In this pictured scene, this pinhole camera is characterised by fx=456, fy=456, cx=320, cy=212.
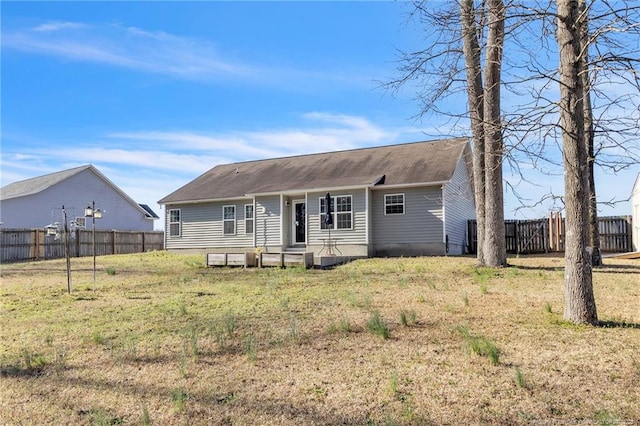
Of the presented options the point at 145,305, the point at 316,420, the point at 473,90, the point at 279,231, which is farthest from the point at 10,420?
the point at 279,231

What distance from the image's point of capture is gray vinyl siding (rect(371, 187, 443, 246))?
17922mm

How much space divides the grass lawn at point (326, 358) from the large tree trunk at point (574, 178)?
1.34 feet

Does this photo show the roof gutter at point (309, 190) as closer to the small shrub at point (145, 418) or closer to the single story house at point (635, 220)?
the single story house at point (635, 220)

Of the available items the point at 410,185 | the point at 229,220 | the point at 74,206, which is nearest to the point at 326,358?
the point at 410,185

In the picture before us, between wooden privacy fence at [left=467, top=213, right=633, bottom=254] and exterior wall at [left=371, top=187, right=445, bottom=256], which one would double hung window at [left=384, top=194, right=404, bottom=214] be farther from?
wooden privacy fence at [left=467, top=213, right=633, bottom=254]

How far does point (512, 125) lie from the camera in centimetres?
636

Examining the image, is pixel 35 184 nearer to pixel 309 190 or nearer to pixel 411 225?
pixel 309 190

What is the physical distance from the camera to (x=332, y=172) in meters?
21.1

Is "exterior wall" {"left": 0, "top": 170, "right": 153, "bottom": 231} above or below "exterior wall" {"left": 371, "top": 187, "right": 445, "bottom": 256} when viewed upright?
above

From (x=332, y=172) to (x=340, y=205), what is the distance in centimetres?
266

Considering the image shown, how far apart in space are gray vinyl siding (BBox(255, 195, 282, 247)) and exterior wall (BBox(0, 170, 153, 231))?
1593 cm

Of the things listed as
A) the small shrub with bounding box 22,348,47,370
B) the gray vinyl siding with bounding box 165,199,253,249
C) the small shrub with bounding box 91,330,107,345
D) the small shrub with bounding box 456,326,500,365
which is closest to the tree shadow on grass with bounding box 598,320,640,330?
the small shrub with bounding box 456,326,500,365

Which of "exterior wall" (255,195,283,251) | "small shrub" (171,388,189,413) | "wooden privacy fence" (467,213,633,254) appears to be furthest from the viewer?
"exterior wall" (255,195,283,251)

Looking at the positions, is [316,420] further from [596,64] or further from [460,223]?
[460,223]
